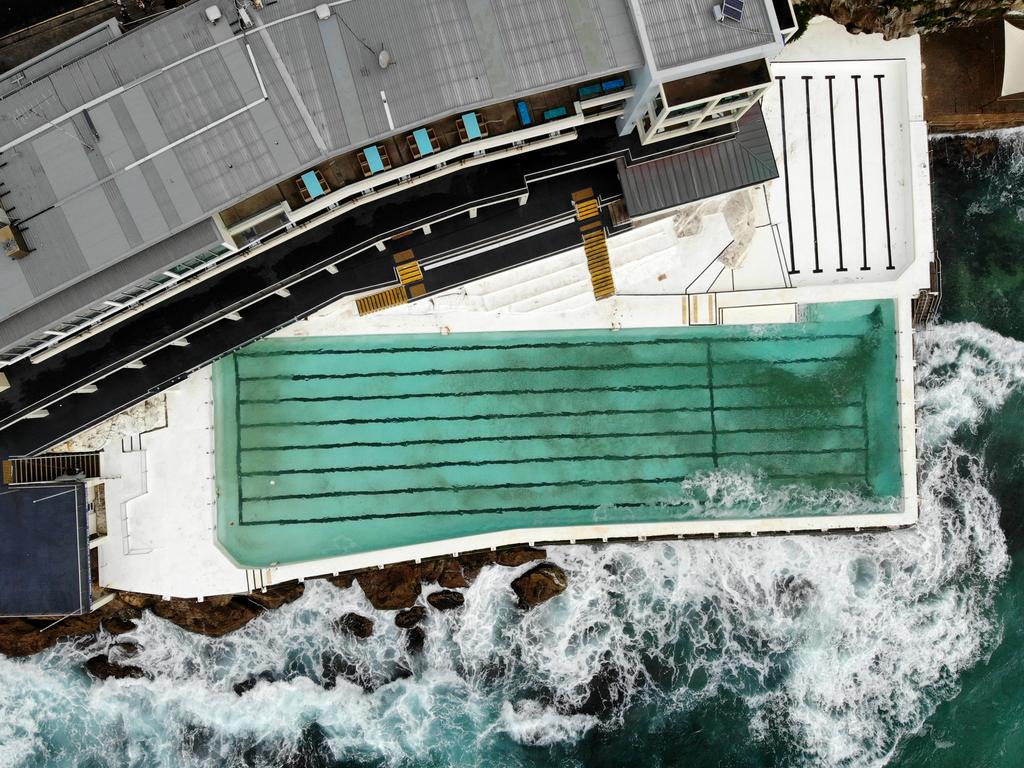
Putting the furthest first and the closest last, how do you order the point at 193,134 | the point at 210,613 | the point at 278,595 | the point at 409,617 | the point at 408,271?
1. the point at 409,617
2. the point at 278,595
3. the point at 210,613
4. the point at 408,271
5. the point at 193,134

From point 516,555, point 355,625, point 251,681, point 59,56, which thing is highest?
point 59,56

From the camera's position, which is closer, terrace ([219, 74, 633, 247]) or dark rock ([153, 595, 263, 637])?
terrace ([219, 74, 633, 247])

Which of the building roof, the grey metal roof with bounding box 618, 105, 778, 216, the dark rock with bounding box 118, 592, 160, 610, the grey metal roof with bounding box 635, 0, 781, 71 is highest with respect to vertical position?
the grey metal roof with bounding box 635, 0, 781, 71

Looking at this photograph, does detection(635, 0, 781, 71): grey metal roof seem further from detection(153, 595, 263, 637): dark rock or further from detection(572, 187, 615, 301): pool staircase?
detection(153, 595, 263, 637): dark rock

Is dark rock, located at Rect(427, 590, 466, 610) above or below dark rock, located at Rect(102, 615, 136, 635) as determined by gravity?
below

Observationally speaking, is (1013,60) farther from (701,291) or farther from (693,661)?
(693,661)

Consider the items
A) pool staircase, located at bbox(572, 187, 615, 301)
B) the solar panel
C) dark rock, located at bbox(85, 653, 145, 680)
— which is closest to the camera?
the solar panel

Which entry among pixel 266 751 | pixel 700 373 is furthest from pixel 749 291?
pixel 266 751

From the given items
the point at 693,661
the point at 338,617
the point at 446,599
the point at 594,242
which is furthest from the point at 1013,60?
the point at 338,617

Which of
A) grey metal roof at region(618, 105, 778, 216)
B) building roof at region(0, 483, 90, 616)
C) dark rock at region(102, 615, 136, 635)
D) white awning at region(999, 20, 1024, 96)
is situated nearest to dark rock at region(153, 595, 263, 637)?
dark rock at region(102, 615, 136, 635)
